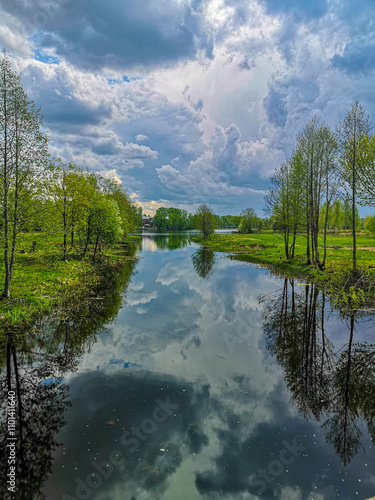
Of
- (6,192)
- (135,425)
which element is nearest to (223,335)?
(135,425)

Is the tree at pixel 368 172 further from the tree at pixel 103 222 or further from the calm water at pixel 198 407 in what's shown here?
the tree at pixel 103 222

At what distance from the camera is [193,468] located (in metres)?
6.18

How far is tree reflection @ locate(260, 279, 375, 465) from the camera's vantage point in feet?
24.9

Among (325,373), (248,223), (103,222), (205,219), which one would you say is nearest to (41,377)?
(325,373)

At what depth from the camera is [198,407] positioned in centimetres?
830

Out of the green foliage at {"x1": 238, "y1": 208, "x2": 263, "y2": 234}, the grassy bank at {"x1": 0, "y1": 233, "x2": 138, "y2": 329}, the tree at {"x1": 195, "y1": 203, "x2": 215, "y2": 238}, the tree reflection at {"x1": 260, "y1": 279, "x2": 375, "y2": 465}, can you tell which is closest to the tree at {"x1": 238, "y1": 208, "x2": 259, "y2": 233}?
the green foliage at {"x1": 238, "y1": 208, "x2": 263, "y2": 234}

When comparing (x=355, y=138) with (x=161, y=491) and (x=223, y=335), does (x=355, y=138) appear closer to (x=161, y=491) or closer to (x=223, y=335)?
(x=223, y=335)

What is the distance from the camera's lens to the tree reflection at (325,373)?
7.60 m

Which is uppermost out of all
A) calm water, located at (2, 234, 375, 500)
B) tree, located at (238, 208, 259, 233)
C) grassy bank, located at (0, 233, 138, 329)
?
tree, located at (238, 208, 259, 233)

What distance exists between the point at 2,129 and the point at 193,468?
20.4 m

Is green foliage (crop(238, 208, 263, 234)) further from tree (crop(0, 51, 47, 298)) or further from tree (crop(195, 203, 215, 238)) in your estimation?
tree (crop(0, 51, 47, 298))

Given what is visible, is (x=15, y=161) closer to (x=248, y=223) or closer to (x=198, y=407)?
(x=198, y=407)

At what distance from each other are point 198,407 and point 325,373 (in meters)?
5.82

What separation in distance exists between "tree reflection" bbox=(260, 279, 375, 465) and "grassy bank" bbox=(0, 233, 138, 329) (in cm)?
1459
